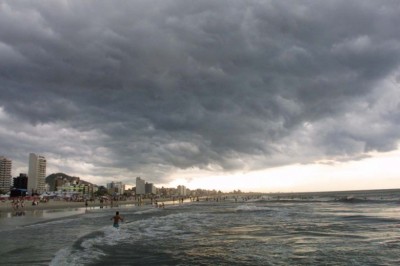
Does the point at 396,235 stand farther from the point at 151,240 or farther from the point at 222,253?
the point at 151,240

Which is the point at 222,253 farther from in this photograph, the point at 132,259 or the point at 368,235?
the point at 368,235

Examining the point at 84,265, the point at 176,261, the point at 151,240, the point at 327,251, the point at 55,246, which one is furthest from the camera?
the point at 151,240

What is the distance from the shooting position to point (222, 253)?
1802cm

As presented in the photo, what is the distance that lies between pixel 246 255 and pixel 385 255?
688 centimetres

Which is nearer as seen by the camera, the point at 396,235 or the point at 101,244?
the point at 101,244

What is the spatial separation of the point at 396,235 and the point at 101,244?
20205 millimetres

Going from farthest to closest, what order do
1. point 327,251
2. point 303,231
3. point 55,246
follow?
1. point 303,231
2. point 55,246
3. point 327,251

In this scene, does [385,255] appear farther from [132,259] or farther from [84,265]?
[84,265]

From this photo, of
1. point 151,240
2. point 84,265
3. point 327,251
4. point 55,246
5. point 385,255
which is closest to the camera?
point 84,265

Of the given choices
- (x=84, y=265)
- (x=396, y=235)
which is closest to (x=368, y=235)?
(x=396, y=235)

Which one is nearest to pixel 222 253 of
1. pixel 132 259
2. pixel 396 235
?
pixel 132 259

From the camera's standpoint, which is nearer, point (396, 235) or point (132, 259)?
point (132, 259)

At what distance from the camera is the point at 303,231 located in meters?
27.3

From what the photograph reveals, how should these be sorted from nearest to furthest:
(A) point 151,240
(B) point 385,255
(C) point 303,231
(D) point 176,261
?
(D) point 176,261, (B) point 385,255, (A) point 151,240, (C) point 303,231
